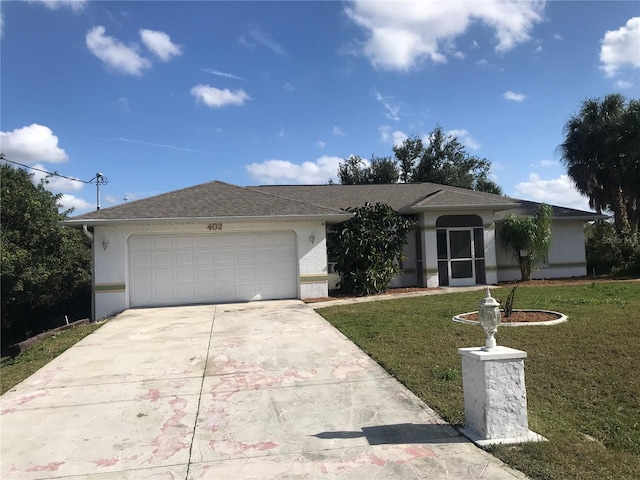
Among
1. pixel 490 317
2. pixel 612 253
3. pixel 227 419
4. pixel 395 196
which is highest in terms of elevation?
pixel 395 196

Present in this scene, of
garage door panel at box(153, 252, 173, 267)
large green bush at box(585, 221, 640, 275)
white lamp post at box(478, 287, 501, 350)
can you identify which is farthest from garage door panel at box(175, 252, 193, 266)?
large green bush at box(585, 221, 640, 275)

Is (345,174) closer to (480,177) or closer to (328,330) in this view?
(480,177)

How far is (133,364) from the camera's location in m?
7.29

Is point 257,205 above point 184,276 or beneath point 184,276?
above

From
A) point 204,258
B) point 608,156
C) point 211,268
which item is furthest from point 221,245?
point 608,156

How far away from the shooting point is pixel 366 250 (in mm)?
15250

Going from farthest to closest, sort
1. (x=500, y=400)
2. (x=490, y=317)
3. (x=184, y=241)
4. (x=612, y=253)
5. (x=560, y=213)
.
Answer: (x=612, y=253)
(x=560, y=213)
(x=184, y=241)
(x=490, y=317)
(x=500, y=400)

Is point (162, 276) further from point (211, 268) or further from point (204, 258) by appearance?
point (211, 268)

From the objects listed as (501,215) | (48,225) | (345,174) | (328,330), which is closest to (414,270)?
(501,215)

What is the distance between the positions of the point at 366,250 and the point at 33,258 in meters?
14.7

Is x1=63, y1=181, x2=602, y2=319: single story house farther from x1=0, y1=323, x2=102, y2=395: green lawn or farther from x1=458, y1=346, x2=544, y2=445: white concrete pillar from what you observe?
x1=458, y1=346, x2=544, y2=445: white concrete pillar

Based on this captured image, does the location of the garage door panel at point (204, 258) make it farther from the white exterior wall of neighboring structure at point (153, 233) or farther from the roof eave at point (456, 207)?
the roof eave at point (456, 207)

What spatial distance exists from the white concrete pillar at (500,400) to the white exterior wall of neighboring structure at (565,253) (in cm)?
1558

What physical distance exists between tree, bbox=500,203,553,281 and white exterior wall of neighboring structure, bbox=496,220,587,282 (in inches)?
50.4
